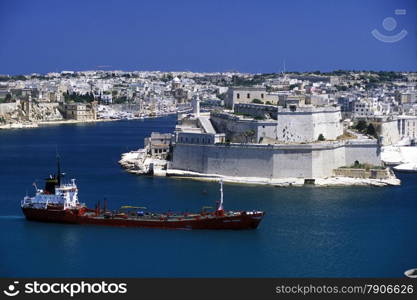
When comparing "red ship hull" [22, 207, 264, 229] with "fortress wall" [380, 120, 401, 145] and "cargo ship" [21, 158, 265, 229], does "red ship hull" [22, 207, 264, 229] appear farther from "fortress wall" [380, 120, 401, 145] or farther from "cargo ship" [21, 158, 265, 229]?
"fortress wall" [380, 120, 401, 145]

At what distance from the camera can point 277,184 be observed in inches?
674

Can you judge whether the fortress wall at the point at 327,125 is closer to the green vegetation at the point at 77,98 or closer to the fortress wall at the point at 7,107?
the fortress wall at the point at 7,107

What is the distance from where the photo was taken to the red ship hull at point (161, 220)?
1258 centimetres

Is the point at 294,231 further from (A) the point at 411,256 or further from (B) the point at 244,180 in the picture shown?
(B) the point at 244,180

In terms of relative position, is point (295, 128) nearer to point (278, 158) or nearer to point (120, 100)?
point (278, 158)

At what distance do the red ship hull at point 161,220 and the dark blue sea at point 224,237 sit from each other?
14 cm

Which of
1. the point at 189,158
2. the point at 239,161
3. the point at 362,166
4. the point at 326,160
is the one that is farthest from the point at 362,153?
the point at 189,158

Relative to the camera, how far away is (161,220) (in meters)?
12.7

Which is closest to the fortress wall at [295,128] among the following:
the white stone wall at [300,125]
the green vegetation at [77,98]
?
the white stone wall at [300,125]

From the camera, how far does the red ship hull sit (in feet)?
41.3

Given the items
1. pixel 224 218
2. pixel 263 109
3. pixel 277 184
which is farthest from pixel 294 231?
pixel 263 109

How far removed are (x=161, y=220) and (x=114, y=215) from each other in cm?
80

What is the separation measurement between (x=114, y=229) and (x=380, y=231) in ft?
13.7

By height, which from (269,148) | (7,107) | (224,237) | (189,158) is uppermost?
(7,107)
